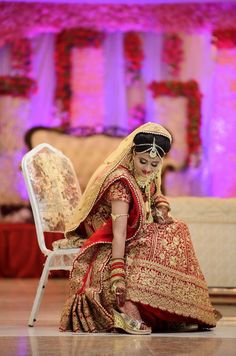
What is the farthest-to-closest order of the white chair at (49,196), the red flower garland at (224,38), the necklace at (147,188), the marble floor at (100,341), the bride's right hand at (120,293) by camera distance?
the red flower garland at (224,38), the white chair at (49,196), the necklace at (147,188), the bride's right hand at (120,293), the marble floor at (100,341)

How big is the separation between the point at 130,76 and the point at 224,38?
3.90 ft

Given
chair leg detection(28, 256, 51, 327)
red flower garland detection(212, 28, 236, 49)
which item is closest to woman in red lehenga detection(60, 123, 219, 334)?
chair leg detection(28, 256, 51, 327)

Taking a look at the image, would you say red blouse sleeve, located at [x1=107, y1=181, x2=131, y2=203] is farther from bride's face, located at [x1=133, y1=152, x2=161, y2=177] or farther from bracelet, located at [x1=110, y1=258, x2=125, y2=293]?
bracelet, located at [x1=110, y1=258, x2=125, y2=293]

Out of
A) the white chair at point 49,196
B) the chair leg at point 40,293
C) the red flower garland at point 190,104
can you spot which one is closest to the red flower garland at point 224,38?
the red flower garland at point 190,104

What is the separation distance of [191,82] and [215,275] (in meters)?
5.22

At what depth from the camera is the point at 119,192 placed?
4.46 meters

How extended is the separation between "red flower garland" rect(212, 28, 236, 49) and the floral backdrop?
12 millimetres

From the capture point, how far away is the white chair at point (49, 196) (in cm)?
505

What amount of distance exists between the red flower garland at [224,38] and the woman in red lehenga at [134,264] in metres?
6.86

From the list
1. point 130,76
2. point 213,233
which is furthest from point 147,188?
point 130,76

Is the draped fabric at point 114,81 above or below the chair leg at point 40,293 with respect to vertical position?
above

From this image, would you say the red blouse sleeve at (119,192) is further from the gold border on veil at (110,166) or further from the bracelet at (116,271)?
the bracelet at (116,271)

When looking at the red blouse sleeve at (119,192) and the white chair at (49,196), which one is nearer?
the red blouse sleeve at (119,192)

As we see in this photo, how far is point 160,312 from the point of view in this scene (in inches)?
173
